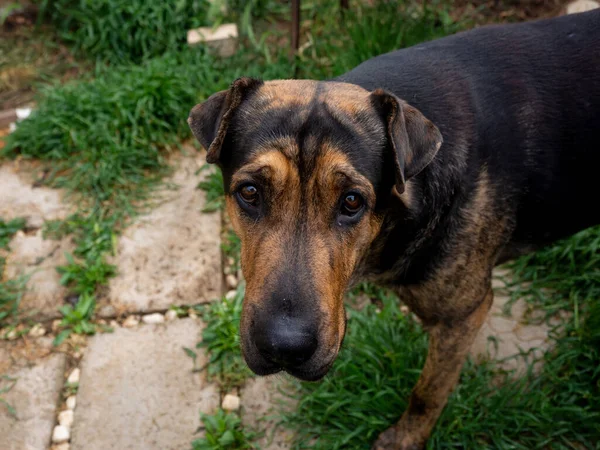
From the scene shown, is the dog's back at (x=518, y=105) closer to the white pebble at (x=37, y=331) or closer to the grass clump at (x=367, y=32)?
the grass clump at (x=367, y=32)

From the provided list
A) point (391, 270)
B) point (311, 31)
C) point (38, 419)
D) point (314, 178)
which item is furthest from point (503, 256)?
point (311, 31)

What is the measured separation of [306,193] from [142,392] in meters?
1.93

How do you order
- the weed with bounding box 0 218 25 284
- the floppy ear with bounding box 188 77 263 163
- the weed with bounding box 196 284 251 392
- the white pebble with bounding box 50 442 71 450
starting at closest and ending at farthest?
the floppy ear with bounding box 188 77 263 163 < the white pebble with bounding box 50 442 71 450 < the weed with bounding box 196 284 251 392 < the weed with bounding box 0 218 25 284

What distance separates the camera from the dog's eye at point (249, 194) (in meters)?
2.67

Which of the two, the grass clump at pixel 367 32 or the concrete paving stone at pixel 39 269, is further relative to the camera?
the grass clump at pixel 367 32

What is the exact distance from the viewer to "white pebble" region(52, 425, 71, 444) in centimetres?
366

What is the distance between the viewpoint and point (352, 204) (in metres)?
2.65

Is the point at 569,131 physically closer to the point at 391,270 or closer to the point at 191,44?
the point at 391,270

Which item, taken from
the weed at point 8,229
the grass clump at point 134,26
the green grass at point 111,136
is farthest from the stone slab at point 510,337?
the grass clump at point 134,26

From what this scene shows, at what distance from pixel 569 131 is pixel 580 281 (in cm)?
158

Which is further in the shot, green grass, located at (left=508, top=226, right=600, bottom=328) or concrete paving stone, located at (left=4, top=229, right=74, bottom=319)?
concrete paving stone, located at (left=4, top=229, right=74, bottom=319)

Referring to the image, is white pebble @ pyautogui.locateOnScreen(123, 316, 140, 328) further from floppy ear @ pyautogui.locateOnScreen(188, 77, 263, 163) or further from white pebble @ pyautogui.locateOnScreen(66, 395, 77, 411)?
floppy ear @ pyautogui.locateOnScreen(188, 77, 263, 163)

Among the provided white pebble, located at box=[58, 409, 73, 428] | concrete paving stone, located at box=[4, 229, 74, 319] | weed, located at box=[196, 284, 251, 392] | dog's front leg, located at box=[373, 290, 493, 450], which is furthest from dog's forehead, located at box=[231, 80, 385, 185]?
concrete paving stone, located at box=[4, 229, 74, 319]

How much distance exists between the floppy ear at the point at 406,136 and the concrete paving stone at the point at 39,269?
267 cm
